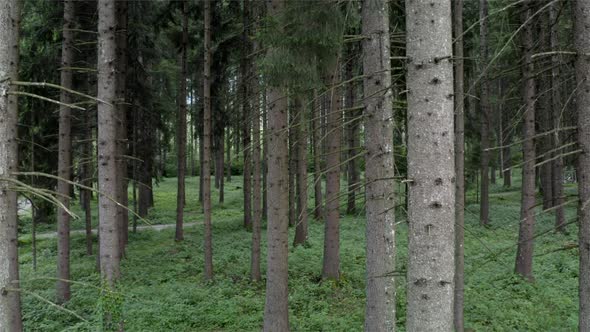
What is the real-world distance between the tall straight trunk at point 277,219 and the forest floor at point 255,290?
0.77 metres

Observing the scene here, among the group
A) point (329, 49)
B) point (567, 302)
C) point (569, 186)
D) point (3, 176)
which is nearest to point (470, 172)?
point (569, 186)

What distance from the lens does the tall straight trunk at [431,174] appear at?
299 cm

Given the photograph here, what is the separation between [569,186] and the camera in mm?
32625

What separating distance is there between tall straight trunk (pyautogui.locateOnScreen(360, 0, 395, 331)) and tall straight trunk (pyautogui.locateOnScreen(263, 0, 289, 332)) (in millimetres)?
2581

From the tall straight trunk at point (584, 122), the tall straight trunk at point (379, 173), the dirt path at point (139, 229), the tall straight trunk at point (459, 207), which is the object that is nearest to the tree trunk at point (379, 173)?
the tall straight trunk at point (379, 173)

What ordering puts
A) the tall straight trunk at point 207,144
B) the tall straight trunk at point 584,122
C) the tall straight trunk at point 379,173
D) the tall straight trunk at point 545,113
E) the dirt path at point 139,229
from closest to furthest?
1. the tall straight trunk at point 584,122
2. the tall straight trunk at point 379,173
3. the tall straight trunk at point 545,113
4. the tall straight trunk at point 207,144
5. the dirt path at point 139,229

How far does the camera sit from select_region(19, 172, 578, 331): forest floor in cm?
938

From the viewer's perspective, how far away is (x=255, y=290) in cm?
1163

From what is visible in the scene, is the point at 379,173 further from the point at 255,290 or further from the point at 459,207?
the point at 255,290

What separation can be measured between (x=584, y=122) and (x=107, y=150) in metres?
7.10

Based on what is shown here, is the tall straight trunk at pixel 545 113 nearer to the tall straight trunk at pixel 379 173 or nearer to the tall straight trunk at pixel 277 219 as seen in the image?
the tall straight trunk at pixel 379 173

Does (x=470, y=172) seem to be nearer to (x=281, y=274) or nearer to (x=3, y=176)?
(x=281, y=274)

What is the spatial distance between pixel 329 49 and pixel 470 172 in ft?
73.1

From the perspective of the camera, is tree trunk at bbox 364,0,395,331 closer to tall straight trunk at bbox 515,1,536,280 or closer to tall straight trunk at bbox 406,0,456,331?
tall straight trunk at bbox 406,0,456,331
